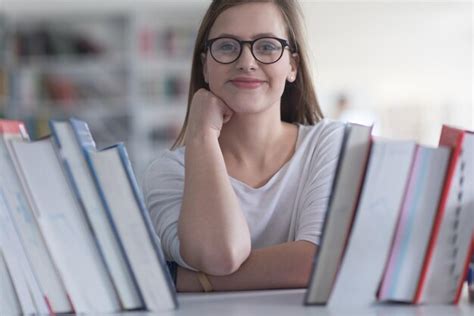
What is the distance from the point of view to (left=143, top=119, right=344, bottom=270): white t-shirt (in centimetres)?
148

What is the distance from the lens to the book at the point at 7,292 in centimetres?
96

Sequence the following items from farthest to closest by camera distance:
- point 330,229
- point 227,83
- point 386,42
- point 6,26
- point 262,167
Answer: point 386,42, point 6,26, point 262,167, point 227,83, point 330,229

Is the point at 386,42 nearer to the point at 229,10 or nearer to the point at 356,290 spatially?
the point at 229,10

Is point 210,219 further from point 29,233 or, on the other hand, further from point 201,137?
point 29,233

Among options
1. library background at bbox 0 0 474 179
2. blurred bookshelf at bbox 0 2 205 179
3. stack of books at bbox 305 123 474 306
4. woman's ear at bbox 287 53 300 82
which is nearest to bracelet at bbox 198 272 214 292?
stack of books at bbox 305 123 474 306

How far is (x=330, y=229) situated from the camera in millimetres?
893

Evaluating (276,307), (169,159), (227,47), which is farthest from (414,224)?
(169,159)

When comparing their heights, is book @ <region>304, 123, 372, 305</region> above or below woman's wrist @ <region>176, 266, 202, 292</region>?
above

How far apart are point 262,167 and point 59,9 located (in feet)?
17.3

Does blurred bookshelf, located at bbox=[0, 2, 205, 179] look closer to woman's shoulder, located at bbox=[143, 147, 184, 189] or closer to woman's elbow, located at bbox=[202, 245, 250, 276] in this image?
woman's shoulder, located at bbox=[143, 147, 184, 189]

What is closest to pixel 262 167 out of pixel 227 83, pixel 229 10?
pixel 227 83

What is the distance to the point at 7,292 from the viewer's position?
3.15ft

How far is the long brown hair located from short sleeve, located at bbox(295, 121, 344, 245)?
12 cm

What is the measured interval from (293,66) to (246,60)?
0.24 m
